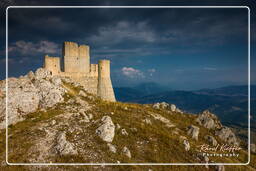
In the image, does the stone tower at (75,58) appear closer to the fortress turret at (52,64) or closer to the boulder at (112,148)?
the fortress turret at (52,64)

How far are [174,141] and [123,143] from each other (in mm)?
5279

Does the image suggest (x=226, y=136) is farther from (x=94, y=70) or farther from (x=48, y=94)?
(x=94, y=70)

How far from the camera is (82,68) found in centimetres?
4459

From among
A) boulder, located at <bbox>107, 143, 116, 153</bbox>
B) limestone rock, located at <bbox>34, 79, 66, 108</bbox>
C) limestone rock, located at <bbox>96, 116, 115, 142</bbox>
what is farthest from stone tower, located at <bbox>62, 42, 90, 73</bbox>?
boulder, located at <bbox>107, 143, 116, 153</bbox>

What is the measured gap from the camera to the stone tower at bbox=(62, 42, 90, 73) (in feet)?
139

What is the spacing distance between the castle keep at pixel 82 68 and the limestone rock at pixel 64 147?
27.0 meters

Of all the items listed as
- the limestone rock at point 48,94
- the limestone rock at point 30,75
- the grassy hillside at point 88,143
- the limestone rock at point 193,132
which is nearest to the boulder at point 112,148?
the grassy hillside at point 88,143

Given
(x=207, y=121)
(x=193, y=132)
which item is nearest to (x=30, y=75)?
(x=193, y=132)

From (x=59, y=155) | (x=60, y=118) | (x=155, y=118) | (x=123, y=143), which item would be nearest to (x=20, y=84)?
(x=60, y=118)

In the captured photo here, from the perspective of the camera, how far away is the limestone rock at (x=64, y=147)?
49.7 feet

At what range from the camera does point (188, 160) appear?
17156 mm

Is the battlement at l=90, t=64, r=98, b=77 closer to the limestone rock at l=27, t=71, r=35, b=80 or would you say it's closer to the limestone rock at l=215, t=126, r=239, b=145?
the limestone rock at l=27, t=71, r=35, b=80

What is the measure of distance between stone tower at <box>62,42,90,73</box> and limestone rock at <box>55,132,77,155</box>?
2871 cm

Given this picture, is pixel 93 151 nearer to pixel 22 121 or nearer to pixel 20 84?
pixel 22 121
